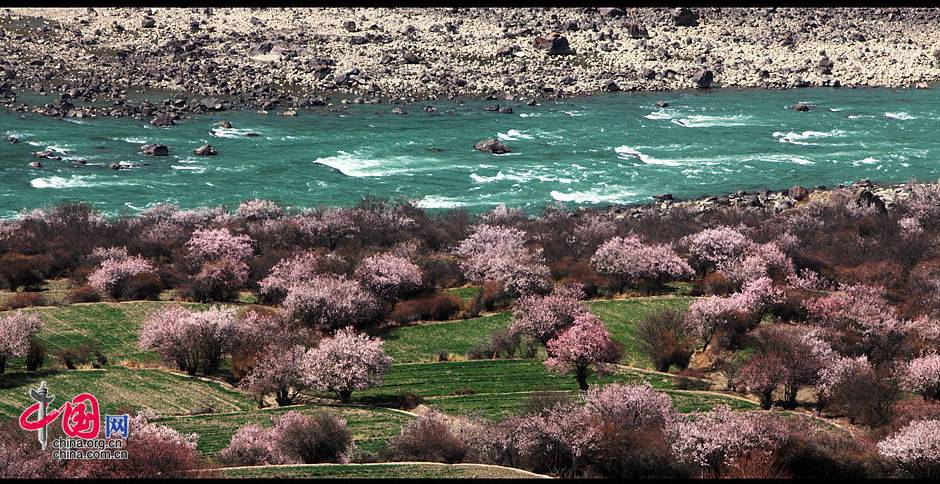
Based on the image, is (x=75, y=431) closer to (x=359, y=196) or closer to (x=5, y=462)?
(x=5, y=462)

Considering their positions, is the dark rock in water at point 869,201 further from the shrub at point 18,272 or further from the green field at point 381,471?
the shrub at point 18,272

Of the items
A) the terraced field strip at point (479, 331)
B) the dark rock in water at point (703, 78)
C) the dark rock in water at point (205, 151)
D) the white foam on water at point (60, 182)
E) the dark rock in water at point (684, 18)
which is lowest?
the terraced field strip at point (479, 331)

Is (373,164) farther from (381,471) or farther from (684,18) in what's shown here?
(684,18)

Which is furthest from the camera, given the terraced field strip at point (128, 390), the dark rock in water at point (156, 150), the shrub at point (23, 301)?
the dark rock in water at point (156, 150)

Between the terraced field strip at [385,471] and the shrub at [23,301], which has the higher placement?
the terraced field strip at [385,471]

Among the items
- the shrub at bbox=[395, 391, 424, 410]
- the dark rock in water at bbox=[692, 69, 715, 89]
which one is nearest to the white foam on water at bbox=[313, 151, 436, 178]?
the shrub at bbox=[395, 391, 424, 410]

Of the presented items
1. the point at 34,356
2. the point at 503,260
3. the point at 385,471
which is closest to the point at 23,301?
the point at 34,356

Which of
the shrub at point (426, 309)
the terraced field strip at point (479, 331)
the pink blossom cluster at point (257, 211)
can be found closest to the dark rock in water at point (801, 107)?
the terraced field strip at point (479, 331)

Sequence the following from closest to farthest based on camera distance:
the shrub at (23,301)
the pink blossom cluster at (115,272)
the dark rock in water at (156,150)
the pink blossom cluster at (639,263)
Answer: the shrub at (23,301) → the pink blossom cluster at (115,272) → the pink blossom cluster at (639,263) → the dark rock in water at (156,150)
